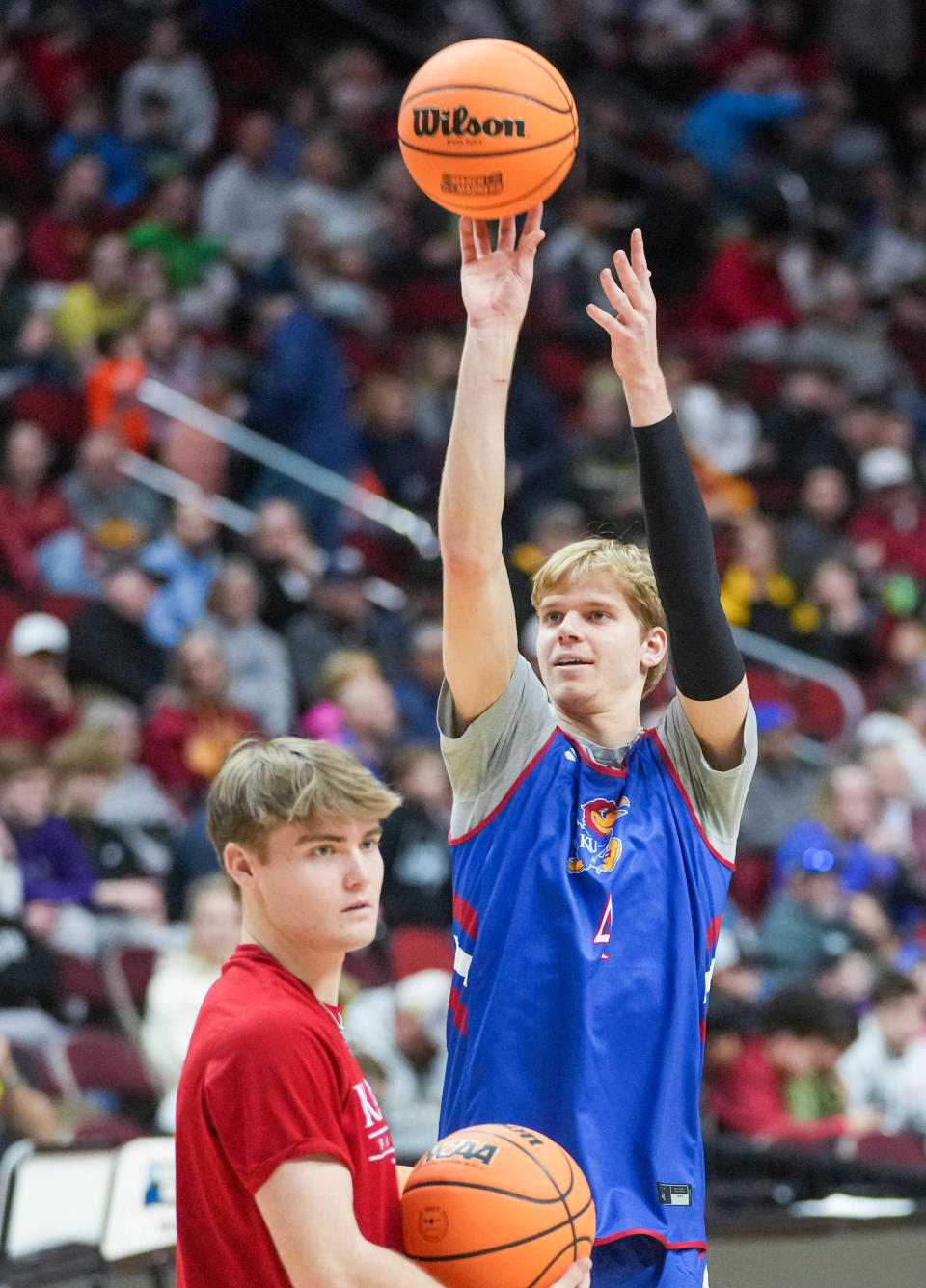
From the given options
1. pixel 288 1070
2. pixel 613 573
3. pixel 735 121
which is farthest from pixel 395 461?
pixel 288 1070

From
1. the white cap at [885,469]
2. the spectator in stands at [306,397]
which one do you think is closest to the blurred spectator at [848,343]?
the white cap at [885,469]

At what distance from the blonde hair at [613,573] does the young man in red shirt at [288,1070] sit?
2.07ft

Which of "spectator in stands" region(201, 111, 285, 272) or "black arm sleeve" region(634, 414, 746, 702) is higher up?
"spectator in stands" region(201, 111, 285, 272)

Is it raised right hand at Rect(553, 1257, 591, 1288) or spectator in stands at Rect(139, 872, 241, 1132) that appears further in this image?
spectator in stands at Rect(139, 872, 241, 1132)

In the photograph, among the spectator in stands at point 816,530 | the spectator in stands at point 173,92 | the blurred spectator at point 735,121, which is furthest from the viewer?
the blurred spectator at point 735,121

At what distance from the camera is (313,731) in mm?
8273

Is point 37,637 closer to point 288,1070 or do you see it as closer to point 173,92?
point 173,92

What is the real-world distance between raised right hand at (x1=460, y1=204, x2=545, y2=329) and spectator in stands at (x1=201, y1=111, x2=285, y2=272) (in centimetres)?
903

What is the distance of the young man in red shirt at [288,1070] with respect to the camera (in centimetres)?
224

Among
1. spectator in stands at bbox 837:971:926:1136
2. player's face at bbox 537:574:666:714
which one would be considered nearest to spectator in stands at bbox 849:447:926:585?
spectator in stands at bbox 837:971:926:1136

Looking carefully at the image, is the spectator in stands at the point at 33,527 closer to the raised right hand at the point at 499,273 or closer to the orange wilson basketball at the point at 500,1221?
the raised right hand at the point at 499,273

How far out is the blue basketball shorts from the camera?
2.63m

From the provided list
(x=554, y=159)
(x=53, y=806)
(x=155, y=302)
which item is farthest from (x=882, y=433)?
(x=554, y=159)

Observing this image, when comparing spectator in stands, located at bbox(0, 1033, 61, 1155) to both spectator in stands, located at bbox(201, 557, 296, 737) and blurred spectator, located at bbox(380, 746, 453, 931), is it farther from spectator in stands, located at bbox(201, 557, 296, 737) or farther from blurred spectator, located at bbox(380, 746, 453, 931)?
spectator in stands, located at bbox(201, 557, 296, 737)
